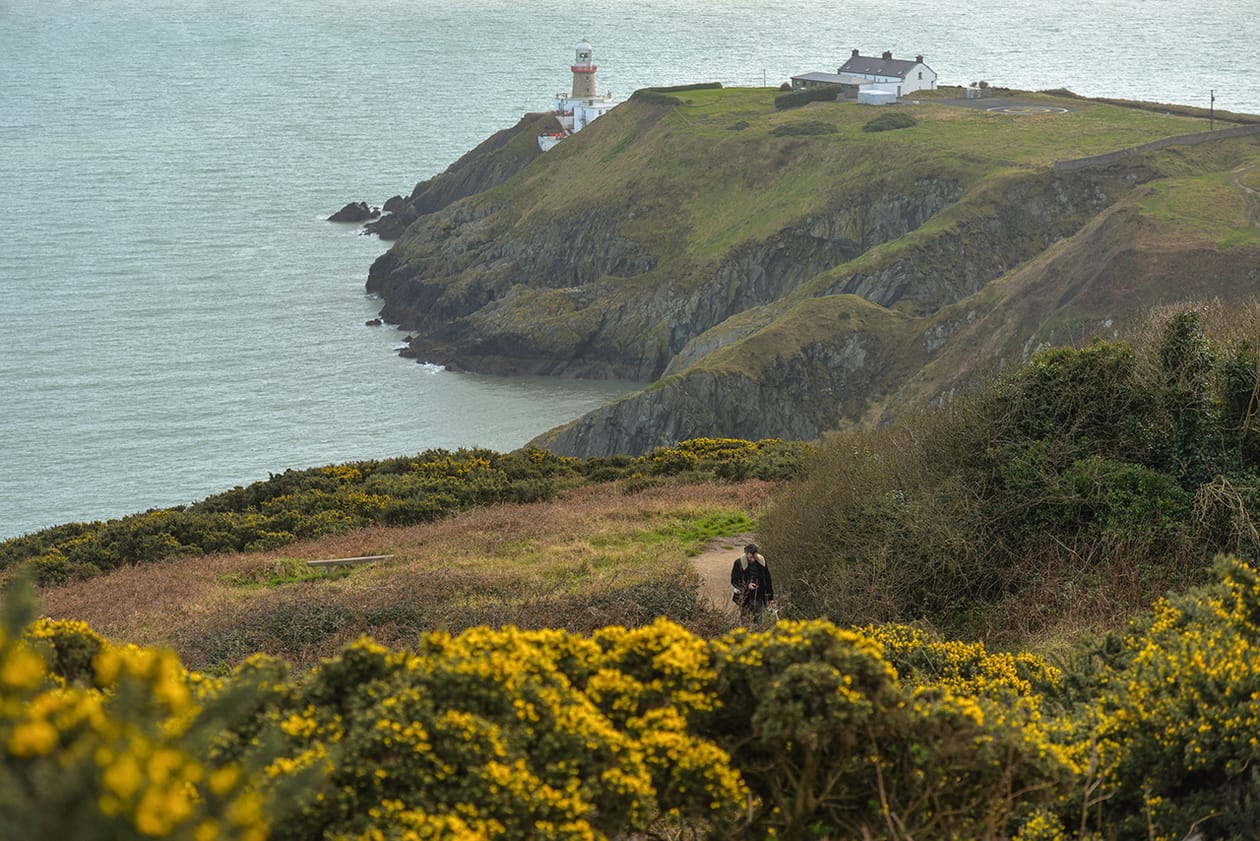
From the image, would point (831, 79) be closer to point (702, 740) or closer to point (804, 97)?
point (804, 97)

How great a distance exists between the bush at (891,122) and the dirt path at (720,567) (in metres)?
79.0

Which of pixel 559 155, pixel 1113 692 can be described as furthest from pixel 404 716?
pixel 559 155

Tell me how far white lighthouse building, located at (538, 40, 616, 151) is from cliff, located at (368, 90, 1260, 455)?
33.6 feet

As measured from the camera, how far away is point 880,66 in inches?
4646

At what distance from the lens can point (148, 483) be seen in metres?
61.8

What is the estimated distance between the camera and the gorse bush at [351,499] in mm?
26203

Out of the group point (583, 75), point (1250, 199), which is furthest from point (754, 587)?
point (583, 75)

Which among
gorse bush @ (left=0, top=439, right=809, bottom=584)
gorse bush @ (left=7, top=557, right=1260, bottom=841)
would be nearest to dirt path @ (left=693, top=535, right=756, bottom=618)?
gorse bush @ (left=0, top=439, right=809, bottom=584)

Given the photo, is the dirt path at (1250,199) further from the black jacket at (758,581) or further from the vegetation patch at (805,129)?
the black jacket at (758,581)

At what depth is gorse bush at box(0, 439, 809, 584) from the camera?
26.2 m

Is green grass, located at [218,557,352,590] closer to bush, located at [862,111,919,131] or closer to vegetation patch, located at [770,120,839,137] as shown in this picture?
bush, located at [862,111,919,131]

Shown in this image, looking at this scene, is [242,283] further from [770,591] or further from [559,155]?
[770,591]

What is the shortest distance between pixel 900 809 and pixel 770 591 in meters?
8.60

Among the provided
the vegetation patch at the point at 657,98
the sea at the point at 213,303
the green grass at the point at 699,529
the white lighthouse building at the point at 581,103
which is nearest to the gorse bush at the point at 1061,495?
the green grass at the point at 699,529
